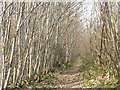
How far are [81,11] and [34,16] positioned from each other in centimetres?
839

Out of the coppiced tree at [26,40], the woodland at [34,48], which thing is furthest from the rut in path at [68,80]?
the coppiced tree at [26,40]

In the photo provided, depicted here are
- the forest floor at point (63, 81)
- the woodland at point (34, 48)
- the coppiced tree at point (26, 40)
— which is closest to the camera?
the woodland at point (34, 48)

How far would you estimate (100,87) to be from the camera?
14.3ft

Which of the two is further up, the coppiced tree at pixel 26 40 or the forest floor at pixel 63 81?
the coppiced tree at pixel 26 40

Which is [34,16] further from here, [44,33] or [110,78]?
[110,78]

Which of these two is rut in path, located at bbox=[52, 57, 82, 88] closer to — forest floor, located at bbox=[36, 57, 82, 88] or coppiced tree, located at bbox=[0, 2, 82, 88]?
forest floor, located at bbox=[36, 57, 82, 88]

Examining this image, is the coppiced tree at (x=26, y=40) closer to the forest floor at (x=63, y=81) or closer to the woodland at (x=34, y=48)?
the woodland at (x=34, y=48)

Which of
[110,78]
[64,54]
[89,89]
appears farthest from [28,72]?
[64,54]

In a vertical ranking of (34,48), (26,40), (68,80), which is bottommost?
(68,80)

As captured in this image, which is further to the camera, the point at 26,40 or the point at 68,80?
the point at 68,80

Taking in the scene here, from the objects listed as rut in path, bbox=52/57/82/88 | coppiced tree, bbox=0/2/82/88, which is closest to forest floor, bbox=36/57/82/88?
rut in path, bbox=52/57/82/88

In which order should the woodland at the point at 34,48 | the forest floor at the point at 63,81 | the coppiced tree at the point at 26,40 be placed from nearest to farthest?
the woodland at the point at 34,48 → the coppiced tree at the point at 26,40 → the forest floor at the point at 63,81

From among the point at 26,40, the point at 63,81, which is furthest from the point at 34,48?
the point at 63,81

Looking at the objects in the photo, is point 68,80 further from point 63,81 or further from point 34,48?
point 34,48
